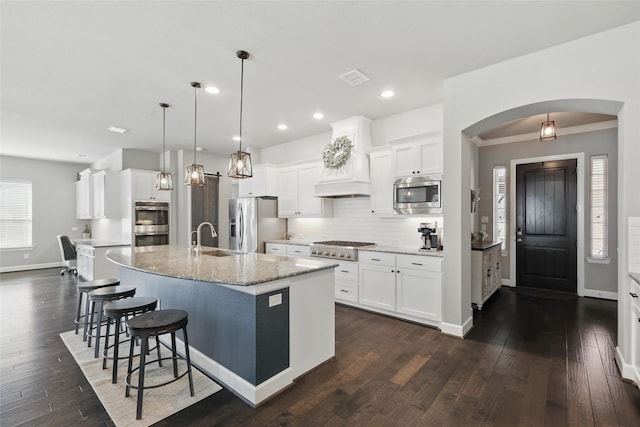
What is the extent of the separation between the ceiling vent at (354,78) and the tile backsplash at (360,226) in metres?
1.91

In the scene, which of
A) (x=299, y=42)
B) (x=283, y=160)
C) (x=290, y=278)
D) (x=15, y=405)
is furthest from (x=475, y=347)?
(x=283, y=160)

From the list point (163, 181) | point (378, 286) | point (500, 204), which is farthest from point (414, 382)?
point (500, 204)

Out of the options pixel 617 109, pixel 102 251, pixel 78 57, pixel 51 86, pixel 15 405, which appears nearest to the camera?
pixel 15 405

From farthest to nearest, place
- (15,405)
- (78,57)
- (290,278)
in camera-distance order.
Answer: (78,57) < (290,278) < (15,405)

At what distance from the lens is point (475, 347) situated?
10.2 ft

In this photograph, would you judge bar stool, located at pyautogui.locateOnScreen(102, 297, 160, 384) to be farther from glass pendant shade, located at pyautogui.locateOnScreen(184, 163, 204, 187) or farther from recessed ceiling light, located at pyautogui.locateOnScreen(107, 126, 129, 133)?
recessed ceiling light, located at pyautogui.locateOnScreen(107, 126, 129, 133)

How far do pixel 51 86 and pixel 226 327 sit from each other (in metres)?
3.57

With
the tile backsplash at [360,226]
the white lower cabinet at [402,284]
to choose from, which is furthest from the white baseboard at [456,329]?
the tile backsplash at [360,226]

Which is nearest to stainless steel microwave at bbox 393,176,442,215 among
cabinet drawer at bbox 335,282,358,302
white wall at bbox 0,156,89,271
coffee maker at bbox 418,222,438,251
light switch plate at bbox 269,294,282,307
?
coffee maker at bbox 418,222,438,251

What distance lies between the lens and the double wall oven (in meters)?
6.38

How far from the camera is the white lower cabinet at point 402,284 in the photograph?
142 inches

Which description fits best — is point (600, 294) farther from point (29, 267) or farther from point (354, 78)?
point (29, 267)

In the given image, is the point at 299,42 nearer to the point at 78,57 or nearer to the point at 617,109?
the point at 78,57

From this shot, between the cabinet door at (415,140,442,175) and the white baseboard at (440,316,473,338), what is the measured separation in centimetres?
186
